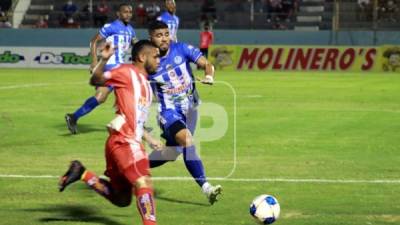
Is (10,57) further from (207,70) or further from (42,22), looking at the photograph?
(207,70)

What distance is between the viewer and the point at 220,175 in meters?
11.8

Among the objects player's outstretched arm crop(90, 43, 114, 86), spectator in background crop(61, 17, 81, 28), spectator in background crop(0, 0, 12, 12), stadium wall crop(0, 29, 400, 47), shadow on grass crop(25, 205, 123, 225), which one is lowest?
stadium wall crop(0, 29, 400, 47)

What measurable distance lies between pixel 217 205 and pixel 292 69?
100 ft

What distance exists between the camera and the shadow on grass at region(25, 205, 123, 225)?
347 inches

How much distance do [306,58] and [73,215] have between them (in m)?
31.8

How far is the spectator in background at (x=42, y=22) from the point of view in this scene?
1844 inches

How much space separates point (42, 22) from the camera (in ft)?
154

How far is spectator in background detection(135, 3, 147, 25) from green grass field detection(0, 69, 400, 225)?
20.1m

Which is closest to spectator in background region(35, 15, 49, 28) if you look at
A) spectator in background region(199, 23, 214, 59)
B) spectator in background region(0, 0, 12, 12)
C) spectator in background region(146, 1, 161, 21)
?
spectator in background region(0, 0, 12, 12)

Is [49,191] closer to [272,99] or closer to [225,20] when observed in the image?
[272,99]

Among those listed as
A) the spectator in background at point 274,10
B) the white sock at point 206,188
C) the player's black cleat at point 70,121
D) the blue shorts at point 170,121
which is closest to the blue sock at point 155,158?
the blue shorts at point 170,121

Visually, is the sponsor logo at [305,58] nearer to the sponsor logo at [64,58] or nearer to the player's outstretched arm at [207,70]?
the sponsor logo at [64,58]

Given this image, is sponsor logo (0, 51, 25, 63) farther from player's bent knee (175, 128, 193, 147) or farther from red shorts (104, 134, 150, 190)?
red shorts (104, 134, 150, 190)
